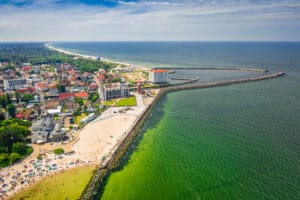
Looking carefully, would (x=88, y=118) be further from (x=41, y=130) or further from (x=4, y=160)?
(x=4, y=160)

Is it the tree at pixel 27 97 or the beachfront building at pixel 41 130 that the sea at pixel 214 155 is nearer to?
the beachfront building at pixel 41 130

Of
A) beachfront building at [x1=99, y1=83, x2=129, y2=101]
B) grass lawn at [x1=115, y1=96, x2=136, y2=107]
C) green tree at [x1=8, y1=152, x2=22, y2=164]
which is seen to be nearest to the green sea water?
grass lawn at [x1=115, y1=96, x2=136, y2=107]

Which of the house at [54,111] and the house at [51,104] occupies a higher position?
the house at [51,104]

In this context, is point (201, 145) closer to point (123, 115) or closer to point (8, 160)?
point (123, 115)

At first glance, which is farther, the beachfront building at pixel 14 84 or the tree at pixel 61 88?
the beachfront building at pixel 14 84

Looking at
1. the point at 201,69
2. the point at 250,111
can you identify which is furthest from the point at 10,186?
the point at 201,69

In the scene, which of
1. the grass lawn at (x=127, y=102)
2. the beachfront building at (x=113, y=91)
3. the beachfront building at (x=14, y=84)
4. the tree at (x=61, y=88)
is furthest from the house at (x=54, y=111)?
the beachfront building at (x=14, y=84)

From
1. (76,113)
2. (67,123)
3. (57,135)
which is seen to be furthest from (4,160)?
(76,113)

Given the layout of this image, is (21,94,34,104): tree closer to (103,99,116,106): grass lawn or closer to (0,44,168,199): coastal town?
(0,44,168,199): coastal town
